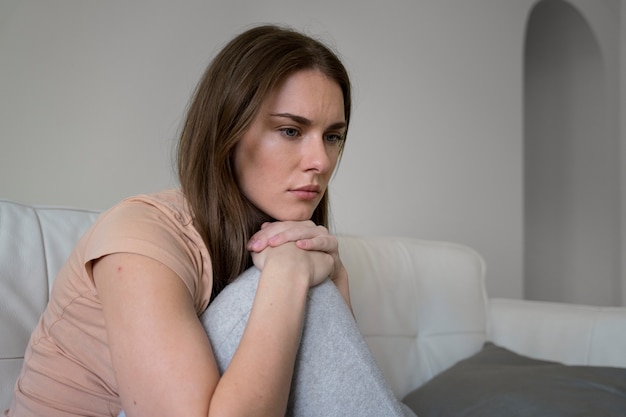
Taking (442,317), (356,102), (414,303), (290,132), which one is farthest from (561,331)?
(356,102)

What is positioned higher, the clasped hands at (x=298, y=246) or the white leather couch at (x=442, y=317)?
the clasped hands at (x=298, y=246)

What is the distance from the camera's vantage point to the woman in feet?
3.00

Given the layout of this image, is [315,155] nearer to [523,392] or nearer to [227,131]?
[227,131]

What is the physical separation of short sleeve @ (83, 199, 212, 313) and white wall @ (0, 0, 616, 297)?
0.93 metres

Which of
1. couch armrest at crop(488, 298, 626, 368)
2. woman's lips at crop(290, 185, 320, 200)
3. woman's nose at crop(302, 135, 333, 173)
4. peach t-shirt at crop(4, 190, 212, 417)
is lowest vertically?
couch armrest at crop(488, 298, 626, 368)

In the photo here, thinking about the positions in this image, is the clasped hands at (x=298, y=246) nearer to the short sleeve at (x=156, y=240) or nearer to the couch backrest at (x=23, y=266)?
the short sleeve at (x=156, y=240)

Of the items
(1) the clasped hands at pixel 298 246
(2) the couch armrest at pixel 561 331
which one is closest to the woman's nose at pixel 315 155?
(1) the clasped hands at pixel 298 246

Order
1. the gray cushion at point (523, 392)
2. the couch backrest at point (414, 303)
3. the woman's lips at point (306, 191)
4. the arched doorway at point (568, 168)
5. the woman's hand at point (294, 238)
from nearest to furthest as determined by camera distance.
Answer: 1. the woman's hand at point (294, 238)
2. the woman's lips at point (306, 191)
3. the gray cushion at point (523, 392)
4. the couch backrest at point (414, 303)
5. the arched doorway at point (568, 168)

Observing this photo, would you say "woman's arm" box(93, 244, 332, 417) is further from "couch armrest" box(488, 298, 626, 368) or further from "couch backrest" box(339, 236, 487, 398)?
"couch armrest" box(488, 298, 626, 368)

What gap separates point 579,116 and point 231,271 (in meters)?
4.60

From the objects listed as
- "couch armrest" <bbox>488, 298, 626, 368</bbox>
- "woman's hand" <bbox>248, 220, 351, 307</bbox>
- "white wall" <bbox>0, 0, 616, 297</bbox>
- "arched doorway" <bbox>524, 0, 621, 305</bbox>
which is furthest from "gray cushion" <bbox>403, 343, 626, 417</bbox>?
"arched doorway" <bbox>524, 0, 621, 305</bbox>

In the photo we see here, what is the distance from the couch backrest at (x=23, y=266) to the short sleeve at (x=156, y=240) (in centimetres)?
36

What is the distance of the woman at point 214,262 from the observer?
916 millimetres

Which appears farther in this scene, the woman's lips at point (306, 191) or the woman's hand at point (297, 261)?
the woman's lips at point (306, 191)
